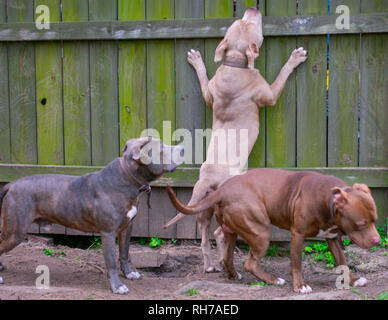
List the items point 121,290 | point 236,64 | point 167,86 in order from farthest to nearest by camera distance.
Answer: point 167,86
point 236,64
point 121,290

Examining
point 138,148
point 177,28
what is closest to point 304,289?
point 138,148

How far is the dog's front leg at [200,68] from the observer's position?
18.4 feet

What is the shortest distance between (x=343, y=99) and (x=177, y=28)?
196cm

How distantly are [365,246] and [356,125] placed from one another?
1.95 meters

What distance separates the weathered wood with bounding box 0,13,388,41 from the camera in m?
5.40

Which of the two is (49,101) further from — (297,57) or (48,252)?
(297,57)

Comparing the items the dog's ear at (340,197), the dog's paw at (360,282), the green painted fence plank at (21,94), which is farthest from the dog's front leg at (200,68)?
the dog's paw at (360,282)

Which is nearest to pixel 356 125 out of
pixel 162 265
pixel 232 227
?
pixel 232 227

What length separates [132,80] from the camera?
587 centimetres

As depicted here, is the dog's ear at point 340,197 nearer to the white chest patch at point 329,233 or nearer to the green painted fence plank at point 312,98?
the white chest patch at point 329,233

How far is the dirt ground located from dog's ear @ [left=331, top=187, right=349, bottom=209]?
28.3 inches

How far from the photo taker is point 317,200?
4.22m

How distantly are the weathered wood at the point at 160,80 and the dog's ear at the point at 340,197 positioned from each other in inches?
92.7

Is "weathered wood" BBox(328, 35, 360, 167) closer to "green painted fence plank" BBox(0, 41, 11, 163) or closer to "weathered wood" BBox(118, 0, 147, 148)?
"weathered wood" BBox(118, 0, 147, 148)
